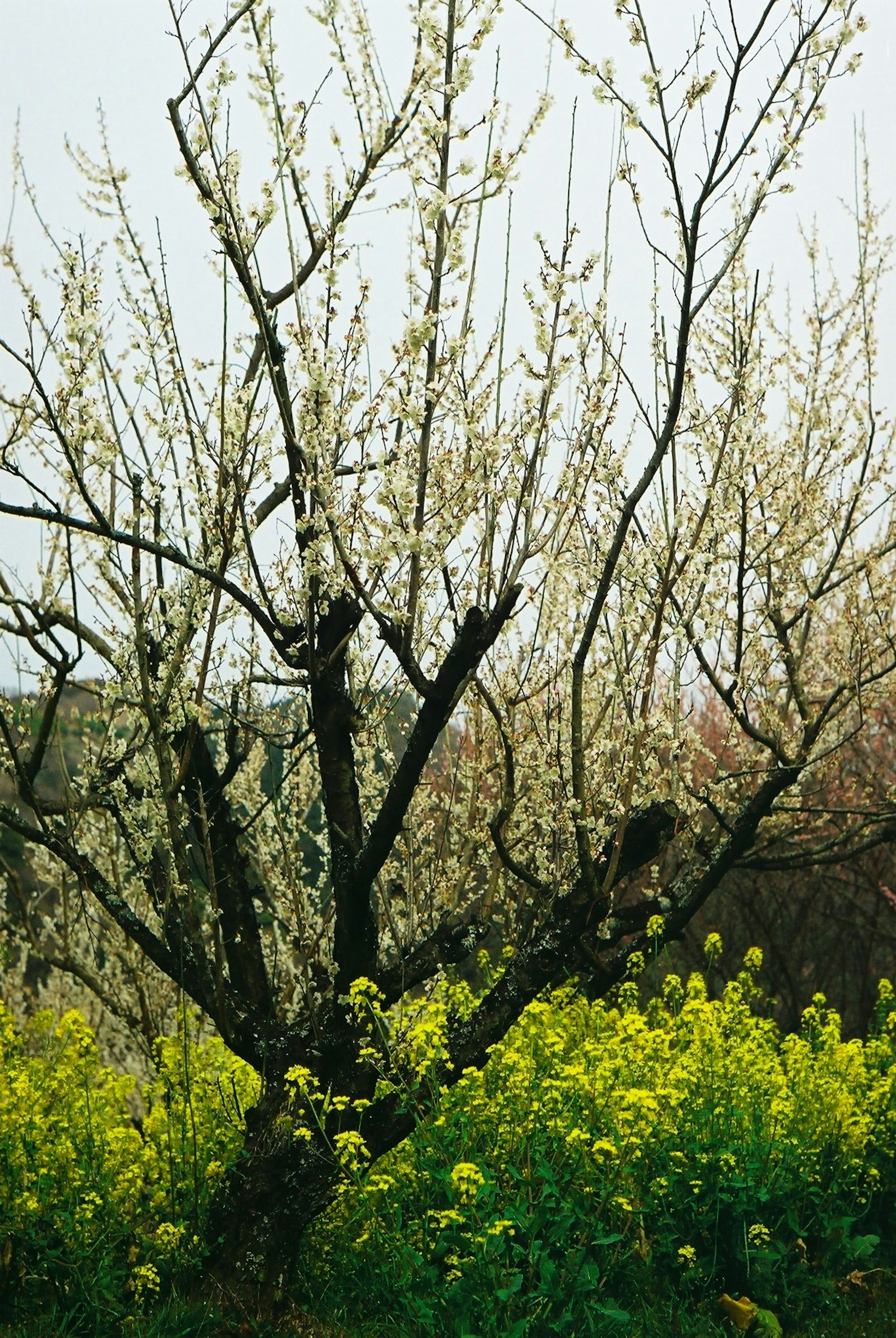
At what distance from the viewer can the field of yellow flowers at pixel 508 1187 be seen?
3898 mm

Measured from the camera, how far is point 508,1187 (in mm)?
4461

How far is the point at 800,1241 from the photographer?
487 centimetres

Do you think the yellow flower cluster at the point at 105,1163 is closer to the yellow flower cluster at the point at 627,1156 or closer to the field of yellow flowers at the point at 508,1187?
the field of yellow flowers at the point at 508,1187

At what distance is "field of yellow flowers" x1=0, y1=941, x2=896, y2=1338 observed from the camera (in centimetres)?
390

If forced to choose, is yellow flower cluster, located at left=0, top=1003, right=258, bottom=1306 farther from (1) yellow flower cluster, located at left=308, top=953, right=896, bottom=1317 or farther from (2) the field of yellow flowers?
(1) yellow flower cluster, located at left=308, top=953, right=896, bottom=1317

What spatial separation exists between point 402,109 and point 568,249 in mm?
1076

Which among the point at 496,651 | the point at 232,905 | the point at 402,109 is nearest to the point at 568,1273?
the point at 232,905

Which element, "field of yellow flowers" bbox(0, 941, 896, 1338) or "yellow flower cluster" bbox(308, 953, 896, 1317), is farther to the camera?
"yellow flower cluster" bbox(308, 953, 896, 1317)

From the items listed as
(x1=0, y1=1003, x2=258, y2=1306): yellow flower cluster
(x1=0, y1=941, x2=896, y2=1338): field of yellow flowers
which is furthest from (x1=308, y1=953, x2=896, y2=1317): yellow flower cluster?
(x1=0, y1=1003, x2=258, y2=1306): yellow flower cluster

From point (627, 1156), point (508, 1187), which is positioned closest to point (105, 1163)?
point (508, 1187)

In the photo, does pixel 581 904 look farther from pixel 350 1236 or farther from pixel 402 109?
pixel 402 109

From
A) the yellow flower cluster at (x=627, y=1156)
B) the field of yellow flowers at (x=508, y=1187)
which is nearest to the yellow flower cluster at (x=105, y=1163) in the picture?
the field of yellow flowers at (x=508, y=1187)

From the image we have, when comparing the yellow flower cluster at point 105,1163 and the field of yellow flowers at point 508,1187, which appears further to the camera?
the yellow flower cluster at point 105,1163

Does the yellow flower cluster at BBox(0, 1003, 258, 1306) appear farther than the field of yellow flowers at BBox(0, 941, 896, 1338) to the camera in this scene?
Yes
